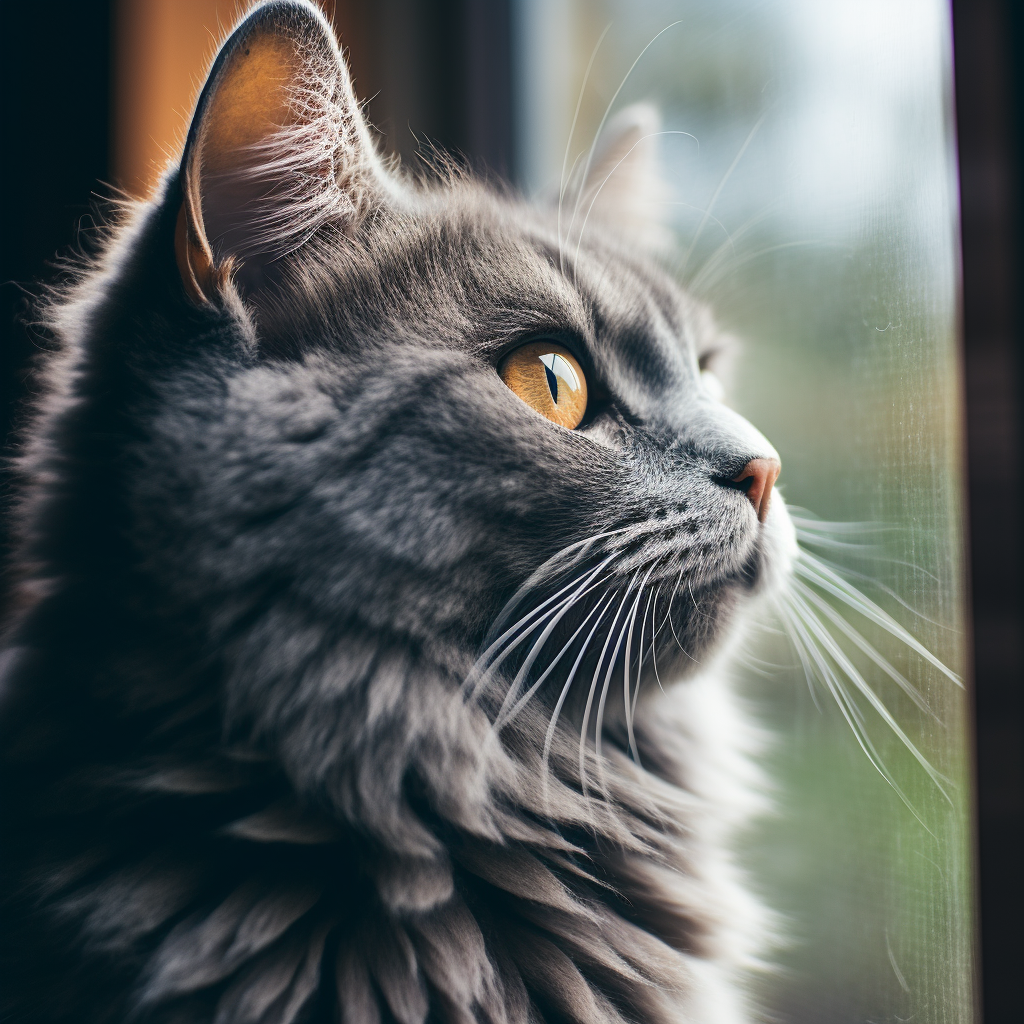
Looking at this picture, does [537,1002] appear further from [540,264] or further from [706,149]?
[706,149]

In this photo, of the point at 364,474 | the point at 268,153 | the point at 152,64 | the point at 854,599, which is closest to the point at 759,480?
the point at 854,599

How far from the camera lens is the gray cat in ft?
1.68

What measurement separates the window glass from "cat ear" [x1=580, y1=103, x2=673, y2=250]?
0.07 ft

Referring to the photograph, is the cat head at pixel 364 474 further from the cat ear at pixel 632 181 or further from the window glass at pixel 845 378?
the cat ear at pixel 632 181

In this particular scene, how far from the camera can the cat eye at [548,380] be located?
593mm

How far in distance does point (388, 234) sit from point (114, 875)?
500 millimetres

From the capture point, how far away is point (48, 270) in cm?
64

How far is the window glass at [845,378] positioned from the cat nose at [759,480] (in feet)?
0.34

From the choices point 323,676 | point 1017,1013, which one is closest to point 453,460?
point 323,676

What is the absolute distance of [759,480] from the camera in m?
0.58

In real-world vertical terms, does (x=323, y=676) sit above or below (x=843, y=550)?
below

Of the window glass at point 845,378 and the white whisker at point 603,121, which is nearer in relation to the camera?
the window glass at point 845,378

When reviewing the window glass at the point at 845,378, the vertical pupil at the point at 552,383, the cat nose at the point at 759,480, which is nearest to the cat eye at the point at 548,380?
the vertical pupil at the point at 552,383

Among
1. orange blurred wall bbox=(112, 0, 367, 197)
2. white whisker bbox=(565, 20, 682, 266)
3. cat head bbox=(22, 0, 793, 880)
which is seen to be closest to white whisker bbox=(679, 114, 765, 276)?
white whisker bbox=(565, 20, 682, 266)
